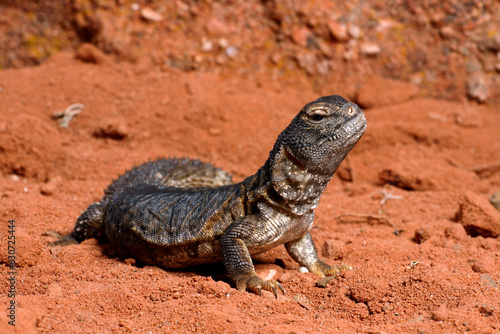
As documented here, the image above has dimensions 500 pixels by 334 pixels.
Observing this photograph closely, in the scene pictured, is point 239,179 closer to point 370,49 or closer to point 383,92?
point 383,92

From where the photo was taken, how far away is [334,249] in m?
5.64

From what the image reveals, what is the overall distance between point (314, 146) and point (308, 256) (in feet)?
4.26

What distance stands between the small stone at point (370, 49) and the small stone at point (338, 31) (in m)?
0.38

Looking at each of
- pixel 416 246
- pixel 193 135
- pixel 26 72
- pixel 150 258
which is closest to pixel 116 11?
pixel 26 72

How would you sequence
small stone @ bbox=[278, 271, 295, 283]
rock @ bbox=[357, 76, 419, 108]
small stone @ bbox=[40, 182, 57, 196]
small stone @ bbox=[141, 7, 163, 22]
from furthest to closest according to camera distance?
small stone @ bbox=[141, 7, 163, 22], rock @ bbox=[357, 76, 419, 108], small stone @ bbox=[40, 182, 57, 196], small stone @ bbox=[278, 271, 295, 283]

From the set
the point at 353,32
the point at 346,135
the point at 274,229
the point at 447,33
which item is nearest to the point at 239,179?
the point at 274,229

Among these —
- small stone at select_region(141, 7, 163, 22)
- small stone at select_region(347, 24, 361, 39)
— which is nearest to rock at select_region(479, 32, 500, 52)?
small stone at select_region(347, 24, 361, 39)

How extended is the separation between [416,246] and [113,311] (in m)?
3.18

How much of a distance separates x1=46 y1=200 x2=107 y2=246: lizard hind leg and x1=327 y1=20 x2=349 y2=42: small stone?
6135 mm

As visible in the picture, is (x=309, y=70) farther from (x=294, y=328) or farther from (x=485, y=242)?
(x=294, y=328)

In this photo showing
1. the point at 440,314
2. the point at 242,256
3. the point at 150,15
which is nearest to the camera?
the point at 440,314

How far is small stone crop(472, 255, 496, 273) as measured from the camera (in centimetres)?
479

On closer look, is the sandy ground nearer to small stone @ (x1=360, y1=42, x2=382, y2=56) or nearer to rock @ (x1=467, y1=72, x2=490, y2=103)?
rock @ (x1=467, y1=72, x2=490, y2=103)

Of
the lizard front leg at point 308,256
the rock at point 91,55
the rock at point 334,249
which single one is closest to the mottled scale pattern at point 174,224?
the lizard front leg at point 308,256
